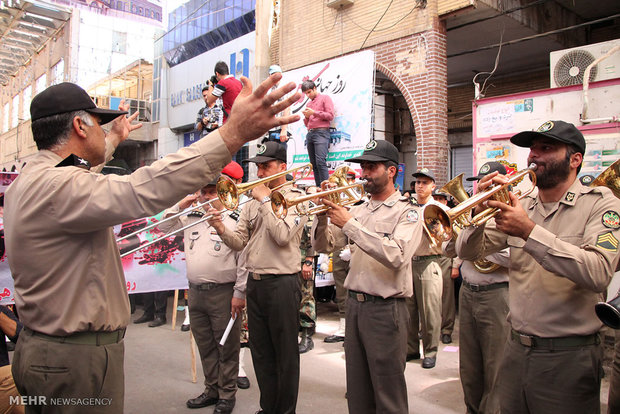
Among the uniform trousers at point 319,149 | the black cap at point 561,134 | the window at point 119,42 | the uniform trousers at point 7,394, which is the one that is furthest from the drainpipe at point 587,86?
the window at point 119,42

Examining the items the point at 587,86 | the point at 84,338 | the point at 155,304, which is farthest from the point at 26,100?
the point at 84,338

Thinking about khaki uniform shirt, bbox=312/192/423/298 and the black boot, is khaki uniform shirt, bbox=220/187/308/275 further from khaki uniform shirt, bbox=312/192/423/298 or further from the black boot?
the black boot

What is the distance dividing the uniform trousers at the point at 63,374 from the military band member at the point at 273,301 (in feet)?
7.22

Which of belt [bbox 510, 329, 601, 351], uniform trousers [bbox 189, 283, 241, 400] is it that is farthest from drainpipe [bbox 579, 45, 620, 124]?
uniform trousers [bbox 189, 283, 241, 400]

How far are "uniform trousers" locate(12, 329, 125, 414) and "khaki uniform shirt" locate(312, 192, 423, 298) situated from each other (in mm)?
1975

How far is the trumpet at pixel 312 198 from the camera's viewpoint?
12.1ft

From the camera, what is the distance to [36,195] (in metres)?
1.98

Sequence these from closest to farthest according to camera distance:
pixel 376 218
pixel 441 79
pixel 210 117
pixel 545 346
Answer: pixel 545 346
pixel 376 218
pixel 210 117
pixel 441 79

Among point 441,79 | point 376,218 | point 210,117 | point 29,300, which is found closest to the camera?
point 29,300

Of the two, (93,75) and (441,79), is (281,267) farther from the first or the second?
(93,75)

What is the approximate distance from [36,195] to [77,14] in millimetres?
26313

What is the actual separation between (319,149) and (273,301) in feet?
18.8

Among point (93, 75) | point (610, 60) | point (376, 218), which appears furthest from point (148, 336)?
point (93, 75)

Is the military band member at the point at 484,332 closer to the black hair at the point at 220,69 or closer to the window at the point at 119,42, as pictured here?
the black hair at the point at 220,69
